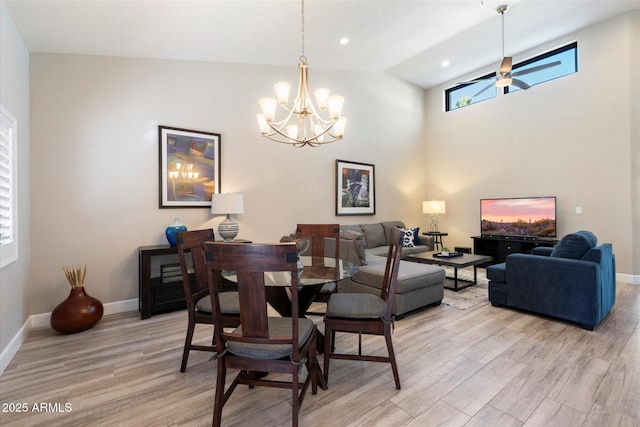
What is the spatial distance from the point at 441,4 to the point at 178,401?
4.82 metres

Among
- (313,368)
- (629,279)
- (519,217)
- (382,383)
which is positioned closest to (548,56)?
(519,217)

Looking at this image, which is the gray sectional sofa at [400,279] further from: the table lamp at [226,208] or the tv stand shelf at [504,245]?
the tv stand shelf at [504,245]

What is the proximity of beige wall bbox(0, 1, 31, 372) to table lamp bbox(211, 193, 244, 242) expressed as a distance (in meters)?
1.76

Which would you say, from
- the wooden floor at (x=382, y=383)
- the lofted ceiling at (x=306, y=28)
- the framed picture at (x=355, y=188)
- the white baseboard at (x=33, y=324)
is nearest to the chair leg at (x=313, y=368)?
the wooden floor at (x=382, y=383)

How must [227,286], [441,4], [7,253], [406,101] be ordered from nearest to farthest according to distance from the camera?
[7,253] < [227,286] < [441,4] < [406,101]

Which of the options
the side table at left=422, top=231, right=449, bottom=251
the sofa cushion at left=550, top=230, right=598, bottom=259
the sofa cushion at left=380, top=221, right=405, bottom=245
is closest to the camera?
the sofa cushion at left=550, top=230, right=598, bottom=259

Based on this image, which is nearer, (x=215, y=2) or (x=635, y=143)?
(x=215, y=2)

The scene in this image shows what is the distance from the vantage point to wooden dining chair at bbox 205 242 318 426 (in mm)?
1352

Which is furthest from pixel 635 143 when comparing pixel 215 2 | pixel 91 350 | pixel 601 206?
pixel 91 350

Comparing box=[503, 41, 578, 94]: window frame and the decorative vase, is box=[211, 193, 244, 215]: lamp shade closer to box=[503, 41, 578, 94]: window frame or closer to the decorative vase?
the decorative vase

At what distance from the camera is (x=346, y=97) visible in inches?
216

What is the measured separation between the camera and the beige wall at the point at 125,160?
3.08 meters

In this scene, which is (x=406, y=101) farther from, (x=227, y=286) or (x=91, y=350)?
(x=91, y=350)

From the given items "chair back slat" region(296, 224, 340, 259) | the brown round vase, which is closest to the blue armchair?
"chair back slat" region(296, 224, 340, 259)
